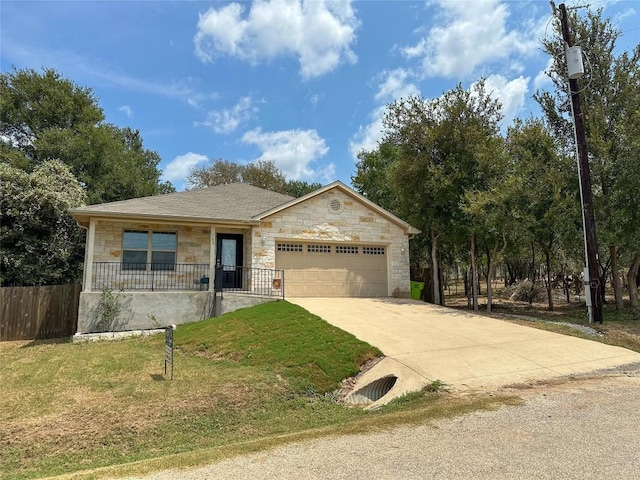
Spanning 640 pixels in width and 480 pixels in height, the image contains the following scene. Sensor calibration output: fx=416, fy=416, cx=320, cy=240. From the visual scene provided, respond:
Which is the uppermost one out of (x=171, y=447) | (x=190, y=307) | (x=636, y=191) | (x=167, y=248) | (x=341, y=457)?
(x=636, y=191)

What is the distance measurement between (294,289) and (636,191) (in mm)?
11663

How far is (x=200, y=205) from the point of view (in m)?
15.6

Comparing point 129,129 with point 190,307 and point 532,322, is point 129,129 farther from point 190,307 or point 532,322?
point 532,322

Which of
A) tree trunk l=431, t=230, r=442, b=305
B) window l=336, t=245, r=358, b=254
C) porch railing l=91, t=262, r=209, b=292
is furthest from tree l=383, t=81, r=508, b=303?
porch railing l=91, t=262, r=209, b=292

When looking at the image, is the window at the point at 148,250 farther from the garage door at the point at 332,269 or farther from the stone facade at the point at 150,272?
the garage door at the point at 332,269

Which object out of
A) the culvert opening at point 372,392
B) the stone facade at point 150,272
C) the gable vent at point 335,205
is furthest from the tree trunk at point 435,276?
the culvert opening at point 372,392

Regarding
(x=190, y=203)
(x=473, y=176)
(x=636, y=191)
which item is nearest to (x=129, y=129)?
(x=190, y=203)

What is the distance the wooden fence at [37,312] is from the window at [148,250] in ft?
6.82

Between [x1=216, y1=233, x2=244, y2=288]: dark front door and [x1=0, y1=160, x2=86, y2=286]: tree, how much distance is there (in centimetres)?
678

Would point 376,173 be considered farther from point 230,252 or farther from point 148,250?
point 148,250

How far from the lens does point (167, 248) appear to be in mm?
14758

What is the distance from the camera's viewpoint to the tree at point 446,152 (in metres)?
15.6

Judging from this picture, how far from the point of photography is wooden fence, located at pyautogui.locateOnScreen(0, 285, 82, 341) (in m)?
13.5

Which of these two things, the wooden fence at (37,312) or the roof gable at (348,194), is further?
the roof gable at (348,194)
